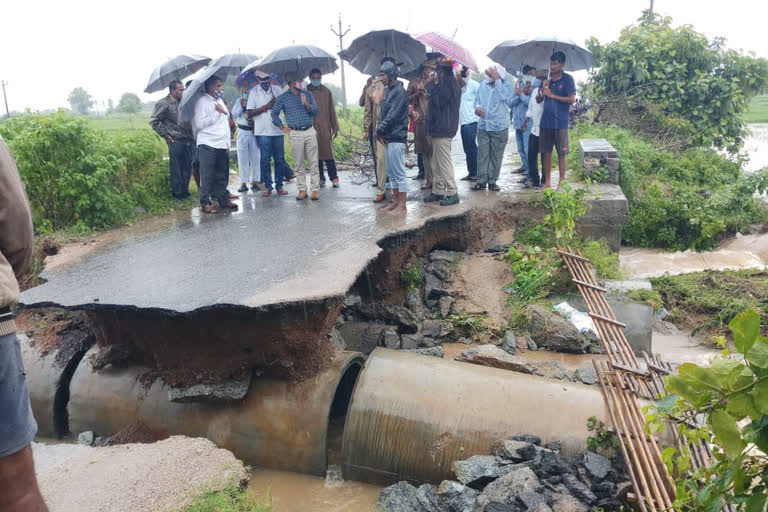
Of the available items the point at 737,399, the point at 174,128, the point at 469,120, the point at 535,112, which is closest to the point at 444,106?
the point at 535,112

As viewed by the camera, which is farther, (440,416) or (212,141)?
(212,141)

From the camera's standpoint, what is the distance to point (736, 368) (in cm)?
156

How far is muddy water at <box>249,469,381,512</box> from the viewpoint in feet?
14.4

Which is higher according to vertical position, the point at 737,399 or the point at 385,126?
the point at 385,126

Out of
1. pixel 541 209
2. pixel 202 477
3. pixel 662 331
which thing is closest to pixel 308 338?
pixel 202 477

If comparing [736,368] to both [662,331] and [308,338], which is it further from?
[662,331]

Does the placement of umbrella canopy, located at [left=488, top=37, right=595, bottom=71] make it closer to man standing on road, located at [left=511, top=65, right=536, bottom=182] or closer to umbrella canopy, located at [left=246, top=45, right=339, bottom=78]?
man standing on road, located at [left=511, top=65, right=536, bottom=182]

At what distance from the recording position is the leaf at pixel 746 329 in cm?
146

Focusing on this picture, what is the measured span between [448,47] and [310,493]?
16.7ft

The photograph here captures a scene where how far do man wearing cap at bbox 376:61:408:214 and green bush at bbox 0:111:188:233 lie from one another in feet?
10.8

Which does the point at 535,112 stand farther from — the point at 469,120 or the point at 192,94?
the point at 192,94

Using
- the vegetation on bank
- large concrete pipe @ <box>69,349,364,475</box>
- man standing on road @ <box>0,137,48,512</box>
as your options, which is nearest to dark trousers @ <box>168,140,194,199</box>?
large concrete pipe @ <box>69,349,364,475</box>

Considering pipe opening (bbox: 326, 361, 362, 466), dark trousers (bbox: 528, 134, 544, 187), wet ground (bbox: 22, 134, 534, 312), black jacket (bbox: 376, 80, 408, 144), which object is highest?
black jacket (bbox: 376, 80, 408, 144)

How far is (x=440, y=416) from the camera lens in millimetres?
4500
